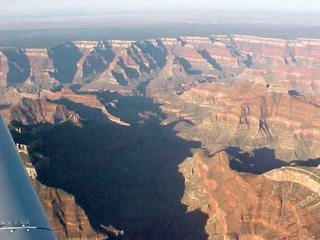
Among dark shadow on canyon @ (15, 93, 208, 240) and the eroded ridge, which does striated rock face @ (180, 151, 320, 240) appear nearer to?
the eroded ridge

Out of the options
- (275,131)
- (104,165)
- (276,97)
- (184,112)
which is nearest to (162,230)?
(104,165)

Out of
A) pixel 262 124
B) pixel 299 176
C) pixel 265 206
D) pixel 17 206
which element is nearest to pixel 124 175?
pixel 265 206

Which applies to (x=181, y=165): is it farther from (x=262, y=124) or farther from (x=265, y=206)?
(x=265, y=206)

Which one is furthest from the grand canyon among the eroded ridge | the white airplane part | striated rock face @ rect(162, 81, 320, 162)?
the white airplane part

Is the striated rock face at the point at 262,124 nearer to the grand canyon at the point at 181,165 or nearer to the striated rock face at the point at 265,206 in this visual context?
the grand canyon at the point at 181,165

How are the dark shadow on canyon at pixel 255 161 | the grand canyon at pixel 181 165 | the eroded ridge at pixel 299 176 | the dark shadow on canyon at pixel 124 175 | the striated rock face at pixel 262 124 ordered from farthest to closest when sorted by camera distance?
the striated rock face at pixel 262 124 → the dark shadow on canyon at pixel 255 161 → the dark shadow on canyon at pixel 124 175 → the eroded ridge at pixel 299 176 → the grand canyon at pixel 181 165

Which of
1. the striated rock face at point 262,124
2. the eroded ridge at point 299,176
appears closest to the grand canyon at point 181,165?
the eroded ridge at point 299,176

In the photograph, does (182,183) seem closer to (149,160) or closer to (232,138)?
(149,160)
